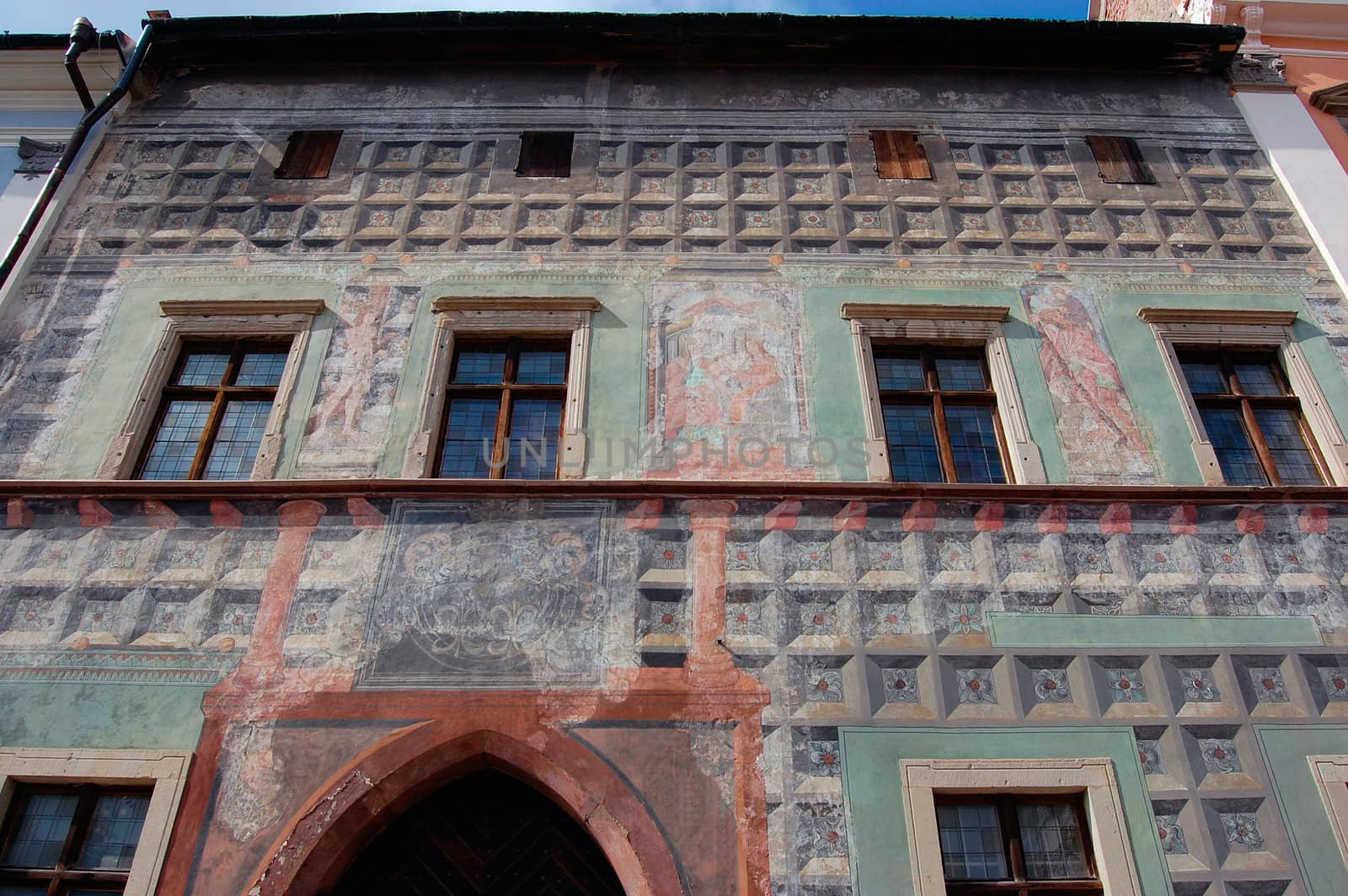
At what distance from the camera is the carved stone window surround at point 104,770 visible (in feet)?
16.8

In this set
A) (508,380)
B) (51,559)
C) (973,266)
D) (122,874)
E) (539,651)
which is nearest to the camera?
(122,874)

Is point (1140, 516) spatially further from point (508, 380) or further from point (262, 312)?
point (262, 312)

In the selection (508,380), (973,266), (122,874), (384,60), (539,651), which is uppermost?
(384,60)

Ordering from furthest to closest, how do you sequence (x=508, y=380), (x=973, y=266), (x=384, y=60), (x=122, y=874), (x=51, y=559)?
1. (x=384, y=60)
2. (x=973, y=266)
3. (x=508, y=380)
4. (x=51, y=559)
5. (x=122, y=874)

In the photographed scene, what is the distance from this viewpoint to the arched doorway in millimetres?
5172

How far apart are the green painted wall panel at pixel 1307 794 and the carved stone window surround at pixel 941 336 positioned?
2077 millimetres

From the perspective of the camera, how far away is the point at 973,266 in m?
7.49

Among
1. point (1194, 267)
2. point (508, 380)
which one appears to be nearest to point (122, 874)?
point (508, 380)

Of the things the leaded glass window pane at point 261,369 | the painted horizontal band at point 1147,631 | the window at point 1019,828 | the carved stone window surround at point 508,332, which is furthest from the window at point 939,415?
the leaded glass window pane at point 261,369

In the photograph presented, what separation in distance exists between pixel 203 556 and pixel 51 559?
856 millimetres

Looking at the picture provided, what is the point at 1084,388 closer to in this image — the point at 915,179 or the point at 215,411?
the point at 915,179

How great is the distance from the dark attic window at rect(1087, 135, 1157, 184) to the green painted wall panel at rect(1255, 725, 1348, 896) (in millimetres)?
4391

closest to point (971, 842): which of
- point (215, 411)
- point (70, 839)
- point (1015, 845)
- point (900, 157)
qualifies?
point (1015, 845)

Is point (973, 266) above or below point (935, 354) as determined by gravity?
above
